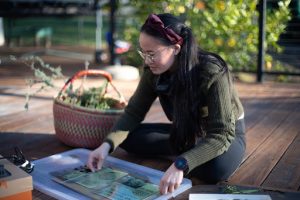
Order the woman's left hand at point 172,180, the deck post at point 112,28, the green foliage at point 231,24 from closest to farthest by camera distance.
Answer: the woman's left hand at point 172,180 < the green foliage at point 231,24 < the deck post at point 112,28

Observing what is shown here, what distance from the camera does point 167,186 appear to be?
1467mm

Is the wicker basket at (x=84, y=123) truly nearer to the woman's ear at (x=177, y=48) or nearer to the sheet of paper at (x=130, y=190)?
the sheet of paper at (x=130, y=190)

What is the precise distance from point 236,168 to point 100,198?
0.68 m

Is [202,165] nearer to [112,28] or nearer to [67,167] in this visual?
[67,167]

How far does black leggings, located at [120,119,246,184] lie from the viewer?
1.74 metres

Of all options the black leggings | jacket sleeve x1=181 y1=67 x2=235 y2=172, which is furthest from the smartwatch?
the black leggings

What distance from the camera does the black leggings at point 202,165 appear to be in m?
1.74

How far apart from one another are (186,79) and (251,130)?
106 cm

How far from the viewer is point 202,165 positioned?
1753mm

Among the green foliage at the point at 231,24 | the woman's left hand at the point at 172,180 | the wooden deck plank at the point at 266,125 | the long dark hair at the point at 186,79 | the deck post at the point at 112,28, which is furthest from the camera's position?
the deck post at the point at 112,28

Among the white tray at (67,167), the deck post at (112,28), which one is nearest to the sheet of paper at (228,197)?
the white tray at (67,167)

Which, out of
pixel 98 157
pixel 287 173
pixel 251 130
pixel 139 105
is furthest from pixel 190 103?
pixel 251 130

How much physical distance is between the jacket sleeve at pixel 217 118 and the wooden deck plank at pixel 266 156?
10.5 inches

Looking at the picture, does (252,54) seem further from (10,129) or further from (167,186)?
(167,186)
